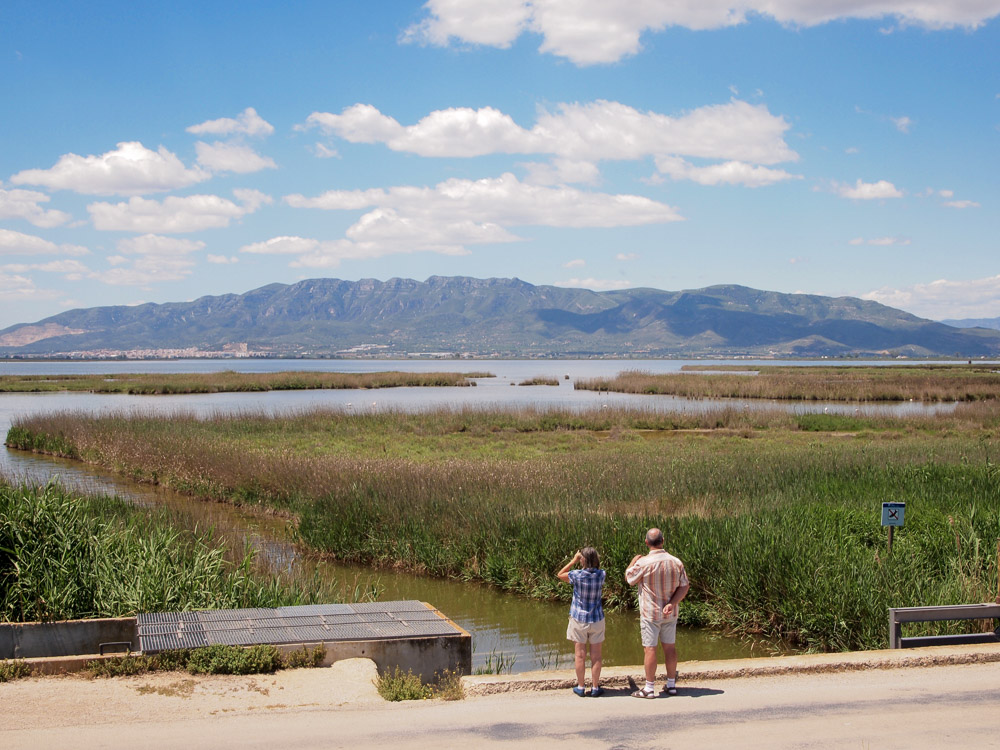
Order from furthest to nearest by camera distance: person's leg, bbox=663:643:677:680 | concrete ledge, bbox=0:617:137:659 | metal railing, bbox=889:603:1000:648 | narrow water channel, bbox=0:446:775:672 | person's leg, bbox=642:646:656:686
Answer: narrow water channel, bbox=0:446:775:672 < metal railing, bbox=889:603:1000:648 < concrete ledge, bbox=0:617:137:659 < person's leg, bbox=663:643:677:680 < person's leg, bbox=642:646:656:686

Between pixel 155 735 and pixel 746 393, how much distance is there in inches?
2477

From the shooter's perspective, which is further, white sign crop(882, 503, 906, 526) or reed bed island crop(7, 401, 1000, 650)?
reed bed island crop(7, 401, 1000, 650)

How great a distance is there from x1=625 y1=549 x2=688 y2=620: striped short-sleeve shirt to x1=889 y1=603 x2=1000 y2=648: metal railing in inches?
113

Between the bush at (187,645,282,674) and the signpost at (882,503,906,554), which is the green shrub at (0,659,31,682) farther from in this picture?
the signpost at (882,503,906,554)

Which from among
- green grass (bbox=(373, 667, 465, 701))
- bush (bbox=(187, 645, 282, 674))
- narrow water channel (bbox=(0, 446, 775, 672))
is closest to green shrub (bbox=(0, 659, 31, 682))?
bush (bbox=(187, 645, 282, 674))

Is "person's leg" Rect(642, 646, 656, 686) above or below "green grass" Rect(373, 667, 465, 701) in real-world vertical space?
above

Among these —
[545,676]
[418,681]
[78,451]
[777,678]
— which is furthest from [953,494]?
[78,451]

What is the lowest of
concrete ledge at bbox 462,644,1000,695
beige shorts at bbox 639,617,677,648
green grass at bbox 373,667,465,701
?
concrete ledge at bbox 462,644,1000,695

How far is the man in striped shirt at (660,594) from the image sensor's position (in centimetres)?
801

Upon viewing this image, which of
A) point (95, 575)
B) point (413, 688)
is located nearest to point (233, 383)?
point (95, 575)

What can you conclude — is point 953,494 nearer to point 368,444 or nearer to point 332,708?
point 332,708

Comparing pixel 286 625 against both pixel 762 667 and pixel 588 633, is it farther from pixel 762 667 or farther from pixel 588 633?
pixel 762 667

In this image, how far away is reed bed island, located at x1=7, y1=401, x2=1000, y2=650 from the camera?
38.3ft

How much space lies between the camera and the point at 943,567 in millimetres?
12562
